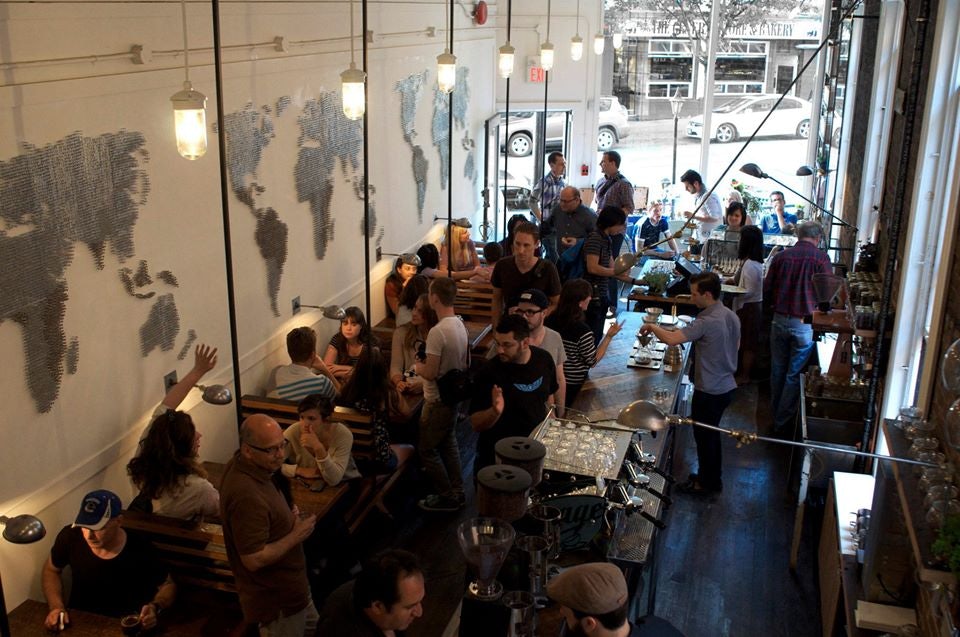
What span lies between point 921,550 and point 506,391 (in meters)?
2.04

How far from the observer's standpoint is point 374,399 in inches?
198

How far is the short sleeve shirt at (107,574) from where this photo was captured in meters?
3.69

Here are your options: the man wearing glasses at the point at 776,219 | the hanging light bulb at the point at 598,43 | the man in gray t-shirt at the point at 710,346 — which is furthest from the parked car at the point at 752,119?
the man in gray t-shirt at the point at 710,346

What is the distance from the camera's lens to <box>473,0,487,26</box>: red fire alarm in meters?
10.2

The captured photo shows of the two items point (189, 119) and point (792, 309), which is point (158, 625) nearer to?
point (189, 119)

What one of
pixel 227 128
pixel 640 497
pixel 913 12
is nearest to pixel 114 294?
pixel 227 128

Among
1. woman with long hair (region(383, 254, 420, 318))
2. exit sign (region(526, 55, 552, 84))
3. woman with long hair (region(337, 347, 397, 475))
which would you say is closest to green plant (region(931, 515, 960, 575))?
woman with long hair (region(337, 347, 397, 475))

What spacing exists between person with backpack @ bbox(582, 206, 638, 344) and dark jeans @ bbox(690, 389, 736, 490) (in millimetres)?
1151

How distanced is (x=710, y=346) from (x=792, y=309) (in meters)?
1.43

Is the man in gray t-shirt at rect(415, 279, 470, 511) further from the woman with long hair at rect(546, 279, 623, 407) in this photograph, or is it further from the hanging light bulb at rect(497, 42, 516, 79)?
the hanging light bulb at rect(497, 42, 516, 79)

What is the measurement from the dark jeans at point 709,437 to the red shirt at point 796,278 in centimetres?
119

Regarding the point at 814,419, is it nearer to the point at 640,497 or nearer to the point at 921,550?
the point at 640,497

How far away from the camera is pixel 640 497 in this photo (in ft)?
12.5

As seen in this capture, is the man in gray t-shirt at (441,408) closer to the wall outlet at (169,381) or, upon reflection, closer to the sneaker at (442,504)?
the sneaker at (442,504)
